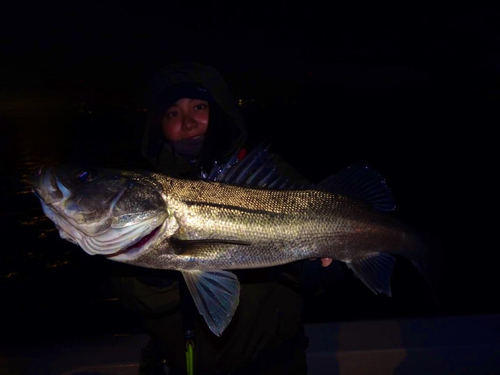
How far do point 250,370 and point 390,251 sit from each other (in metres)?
1.13

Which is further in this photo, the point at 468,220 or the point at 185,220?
the point at 468,220

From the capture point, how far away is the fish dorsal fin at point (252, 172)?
2152 mm

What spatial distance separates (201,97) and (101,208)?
3.99ft

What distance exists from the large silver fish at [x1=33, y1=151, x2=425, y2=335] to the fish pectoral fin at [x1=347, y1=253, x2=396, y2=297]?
0.02 meters

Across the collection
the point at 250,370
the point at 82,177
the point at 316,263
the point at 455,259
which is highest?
the point at 82,177

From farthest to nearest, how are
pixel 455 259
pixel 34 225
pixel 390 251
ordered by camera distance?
1. pixel 34 225
2. pixel 455 259
3. pixel 390 251

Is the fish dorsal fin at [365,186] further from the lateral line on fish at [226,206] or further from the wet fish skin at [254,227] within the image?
the lateral line on fish at [226,206]

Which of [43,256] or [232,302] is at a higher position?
[232,302]

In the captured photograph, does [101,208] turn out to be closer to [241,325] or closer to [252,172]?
[252,172]

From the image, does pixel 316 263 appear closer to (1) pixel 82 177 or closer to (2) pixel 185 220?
(2) pixel 185 220

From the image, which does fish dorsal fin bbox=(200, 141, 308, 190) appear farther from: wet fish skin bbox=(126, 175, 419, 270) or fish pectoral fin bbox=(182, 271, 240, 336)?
fish pectoral fin bbox=(182, 271, 240, 336)

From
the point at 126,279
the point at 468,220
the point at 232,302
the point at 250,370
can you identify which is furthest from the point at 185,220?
the point at 468,220

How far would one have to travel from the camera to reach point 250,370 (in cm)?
230

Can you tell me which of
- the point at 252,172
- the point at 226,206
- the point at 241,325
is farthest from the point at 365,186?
the point at 241,325
